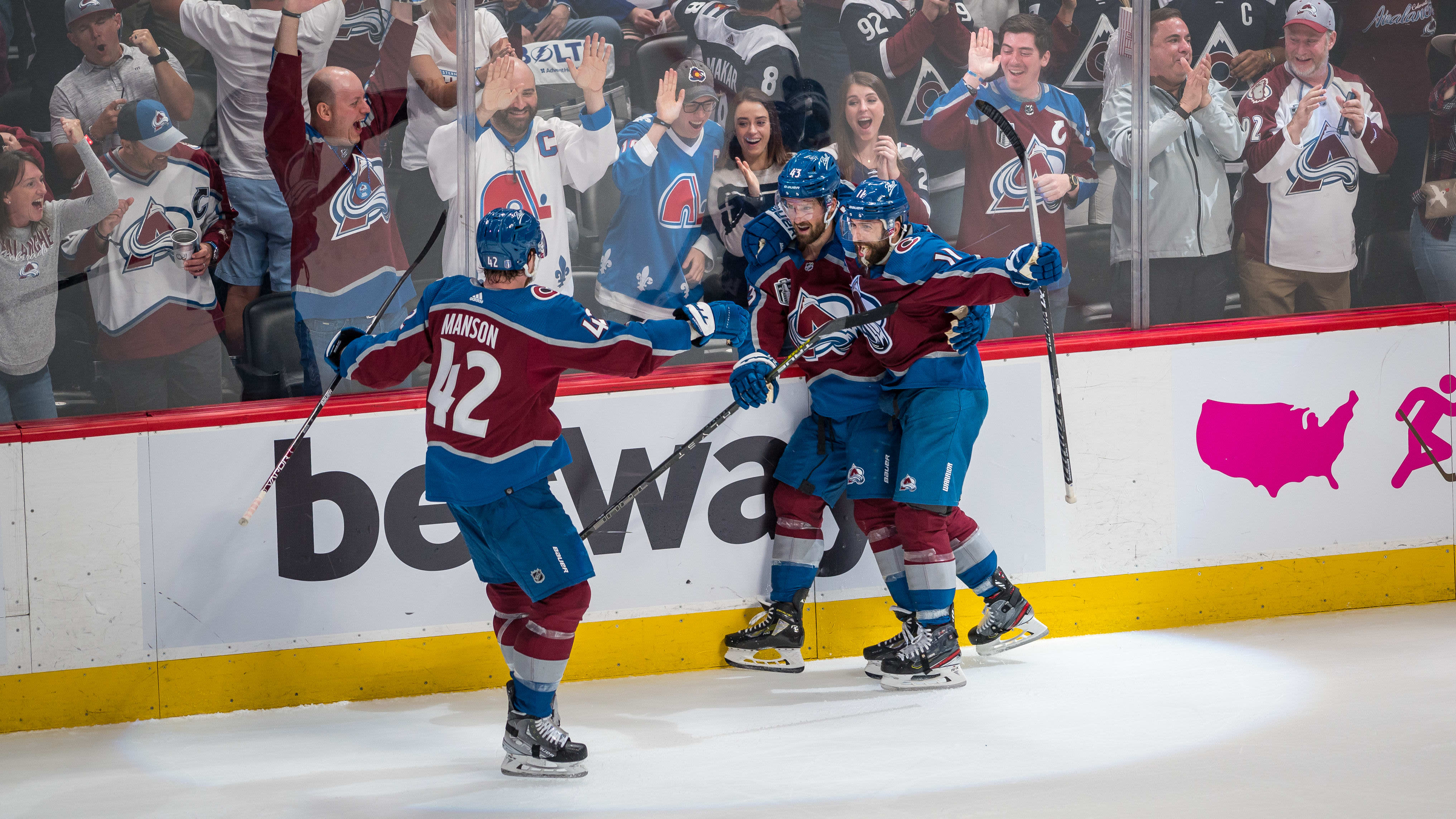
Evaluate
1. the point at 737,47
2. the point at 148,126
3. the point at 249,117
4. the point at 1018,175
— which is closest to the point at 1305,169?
the point at 1018,175

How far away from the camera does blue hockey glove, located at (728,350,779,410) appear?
10.9 ft

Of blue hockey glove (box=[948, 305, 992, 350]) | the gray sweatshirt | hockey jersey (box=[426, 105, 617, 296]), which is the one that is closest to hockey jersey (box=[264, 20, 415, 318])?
hockey jersey (box=[426, 105, 617, 296])

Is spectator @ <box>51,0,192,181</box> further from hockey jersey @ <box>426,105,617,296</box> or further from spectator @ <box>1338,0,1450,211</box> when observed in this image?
spectator @ <box>1338,0,1450,211</box>

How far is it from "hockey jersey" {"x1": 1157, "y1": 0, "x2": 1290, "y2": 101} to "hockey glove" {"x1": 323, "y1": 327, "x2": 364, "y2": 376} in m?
2.96

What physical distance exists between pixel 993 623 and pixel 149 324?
2.68 meters

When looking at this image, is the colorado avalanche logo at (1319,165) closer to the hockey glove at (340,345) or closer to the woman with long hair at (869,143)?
the woman with long hair at (869,143)

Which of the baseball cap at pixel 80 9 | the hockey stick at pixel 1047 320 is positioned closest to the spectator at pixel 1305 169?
the hockey stick at pixel 1047 320

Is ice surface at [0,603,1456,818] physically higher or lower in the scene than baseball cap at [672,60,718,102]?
lower

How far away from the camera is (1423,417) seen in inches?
170

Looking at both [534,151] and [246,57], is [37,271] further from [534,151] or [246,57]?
[534,151]

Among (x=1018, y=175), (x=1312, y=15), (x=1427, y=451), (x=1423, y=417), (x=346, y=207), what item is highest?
(x=1312, y=15)

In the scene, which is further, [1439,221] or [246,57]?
[1439,221]

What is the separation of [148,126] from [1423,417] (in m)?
4.17

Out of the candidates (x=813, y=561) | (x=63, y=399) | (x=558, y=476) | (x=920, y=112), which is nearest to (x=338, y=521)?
(x=558, y=476)
